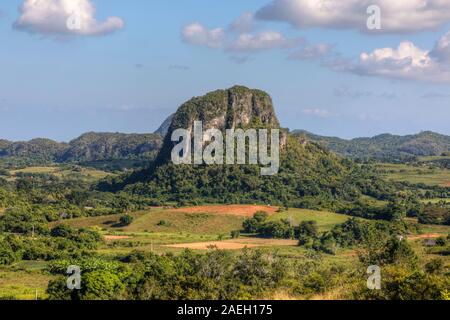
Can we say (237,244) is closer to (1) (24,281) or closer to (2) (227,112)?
(1) (24,281)

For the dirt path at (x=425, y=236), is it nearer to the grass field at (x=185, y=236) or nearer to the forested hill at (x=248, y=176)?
the grass field at (x=185, y=236)

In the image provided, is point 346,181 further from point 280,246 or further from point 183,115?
point 280,246

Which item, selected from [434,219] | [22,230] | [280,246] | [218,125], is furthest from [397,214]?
[218,125]

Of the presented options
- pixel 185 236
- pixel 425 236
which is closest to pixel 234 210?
pixel 185 236

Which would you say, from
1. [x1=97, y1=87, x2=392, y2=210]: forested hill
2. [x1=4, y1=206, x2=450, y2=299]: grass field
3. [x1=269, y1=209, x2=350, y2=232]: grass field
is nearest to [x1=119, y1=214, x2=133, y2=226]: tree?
[x1=4, y1=206, x2=450, y2=299]: grass field

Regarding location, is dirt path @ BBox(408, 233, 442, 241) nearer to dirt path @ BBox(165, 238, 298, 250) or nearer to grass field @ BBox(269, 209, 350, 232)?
grass field @ BBox(269, 209, 350, 232)
